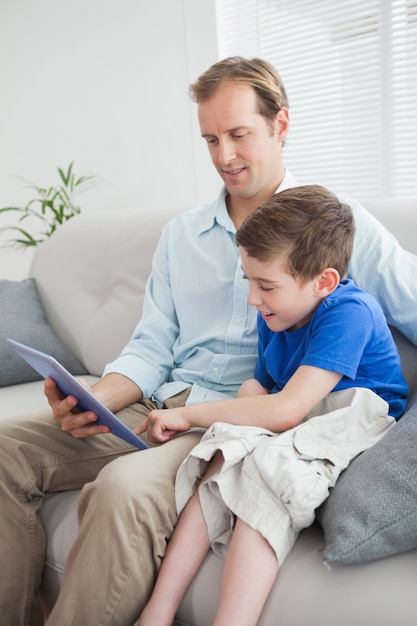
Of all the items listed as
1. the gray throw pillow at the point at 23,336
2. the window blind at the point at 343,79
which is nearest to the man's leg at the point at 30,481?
the gray throw pillow at the point at 23,336

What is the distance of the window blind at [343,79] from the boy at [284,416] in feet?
6.58

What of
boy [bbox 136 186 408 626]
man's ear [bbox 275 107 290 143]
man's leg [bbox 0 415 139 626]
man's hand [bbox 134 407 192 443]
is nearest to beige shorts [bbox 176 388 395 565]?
boy [bbox 136 186 408 626]

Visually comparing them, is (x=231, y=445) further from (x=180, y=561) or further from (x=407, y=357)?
(x=407, y=357)

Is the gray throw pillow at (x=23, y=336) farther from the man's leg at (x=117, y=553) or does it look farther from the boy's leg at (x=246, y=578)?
the boy's leg at (x=246, y=578)

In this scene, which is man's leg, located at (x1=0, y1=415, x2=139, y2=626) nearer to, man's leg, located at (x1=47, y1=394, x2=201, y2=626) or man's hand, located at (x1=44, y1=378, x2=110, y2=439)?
man's hand, located at (x1=44, y1=378, x2=110, y2=439)

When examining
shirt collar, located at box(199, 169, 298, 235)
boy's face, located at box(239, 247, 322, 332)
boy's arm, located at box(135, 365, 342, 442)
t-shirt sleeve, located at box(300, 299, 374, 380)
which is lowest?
boy's arm, located at box(135, 365, 342, 442)

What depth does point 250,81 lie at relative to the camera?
5.74 feet

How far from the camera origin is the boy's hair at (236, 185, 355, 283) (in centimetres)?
135

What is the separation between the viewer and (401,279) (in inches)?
60.9

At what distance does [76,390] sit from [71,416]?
147 millimetres

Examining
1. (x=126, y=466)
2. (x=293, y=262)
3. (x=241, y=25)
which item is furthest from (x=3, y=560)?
(x=241, y=25)

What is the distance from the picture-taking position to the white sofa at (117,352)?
41.9 inches

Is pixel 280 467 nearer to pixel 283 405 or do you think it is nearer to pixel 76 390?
pixel 283 405

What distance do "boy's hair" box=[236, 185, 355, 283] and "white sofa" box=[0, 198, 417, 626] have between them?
0.36 meters
